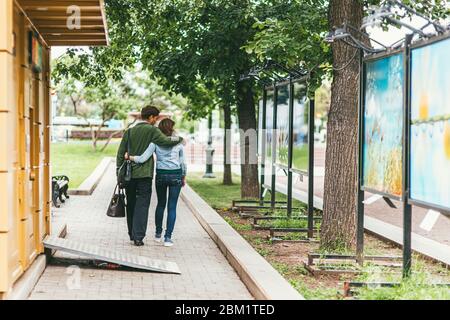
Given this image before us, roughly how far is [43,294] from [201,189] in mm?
15662

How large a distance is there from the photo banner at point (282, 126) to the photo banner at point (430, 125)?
6.73 metres

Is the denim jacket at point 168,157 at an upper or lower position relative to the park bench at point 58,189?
upper

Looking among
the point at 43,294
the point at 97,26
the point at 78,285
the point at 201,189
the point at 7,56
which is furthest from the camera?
the point at 201,189

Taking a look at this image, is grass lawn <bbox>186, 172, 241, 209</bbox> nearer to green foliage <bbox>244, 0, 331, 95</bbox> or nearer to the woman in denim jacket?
green foliage <bbox>244, 0, 331, 95</bbox>

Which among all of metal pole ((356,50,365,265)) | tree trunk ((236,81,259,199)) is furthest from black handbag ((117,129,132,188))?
tree trunk ((236,81,259,199))

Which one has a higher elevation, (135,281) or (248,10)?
(248,10)

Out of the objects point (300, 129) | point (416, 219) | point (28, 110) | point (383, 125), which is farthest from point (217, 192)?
point (28, 110)

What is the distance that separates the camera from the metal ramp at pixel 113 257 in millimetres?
9086

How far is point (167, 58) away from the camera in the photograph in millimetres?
17516

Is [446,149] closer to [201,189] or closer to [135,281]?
[135,281]

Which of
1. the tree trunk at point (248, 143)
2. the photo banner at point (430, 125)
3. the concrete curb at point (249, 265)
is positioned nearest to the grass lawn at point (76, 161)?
the tree trunk at point (248, 143)

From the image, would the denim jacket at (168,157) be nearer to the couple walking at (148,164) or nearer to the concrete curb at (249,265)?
the couple walking at (148,164)

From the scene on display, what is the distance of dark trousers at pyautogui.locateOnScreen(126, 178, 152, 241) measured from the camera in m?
11.0
